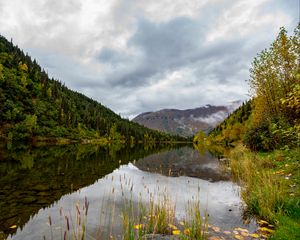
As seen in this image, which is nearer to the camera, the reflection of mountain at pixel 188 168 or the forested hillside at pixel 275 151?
the forested hillside at pixel 275 151

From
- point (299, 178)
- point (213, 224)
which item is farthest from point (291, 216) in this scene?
point (299, 178)

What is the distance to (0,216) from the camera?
10.5 meters

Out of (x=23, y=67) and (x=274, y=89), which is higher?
(x=23, y=67)

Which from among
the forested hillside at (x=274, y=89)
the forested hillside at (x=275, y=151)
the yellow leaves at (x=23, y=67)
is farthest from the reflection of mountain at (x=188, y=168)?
the yellow leaves at (x=23, y=67)

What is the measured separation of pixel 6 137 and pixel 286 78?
4169 inches

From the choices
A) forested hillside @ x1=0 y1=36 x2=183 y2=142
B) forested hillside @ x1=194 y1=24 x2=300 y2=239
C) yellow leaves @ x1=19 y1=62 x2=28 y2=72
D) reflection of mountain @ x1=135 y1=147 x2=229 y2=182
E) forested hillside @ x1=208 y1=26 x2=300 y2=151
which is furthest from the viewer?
yellow leaves @ x1=19 y1=62 x2=28 y2=72

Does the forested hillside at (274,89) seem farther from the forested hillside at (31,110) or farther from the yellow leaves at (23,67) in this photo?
the yellow leaves at (23,67)

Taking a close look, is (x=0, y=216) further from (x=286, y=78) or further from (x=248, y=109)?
(x=248, y=109)

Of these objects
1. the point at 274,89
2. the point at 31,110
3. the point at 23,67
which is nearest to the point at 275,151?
the point at 274,89

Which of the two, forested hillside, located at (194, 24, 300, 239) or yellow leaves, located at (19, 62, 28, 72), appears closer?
forested hillside, located at (194, 24, 300, 239)

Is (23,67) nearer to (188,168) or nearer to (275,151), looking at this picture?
(188,168)

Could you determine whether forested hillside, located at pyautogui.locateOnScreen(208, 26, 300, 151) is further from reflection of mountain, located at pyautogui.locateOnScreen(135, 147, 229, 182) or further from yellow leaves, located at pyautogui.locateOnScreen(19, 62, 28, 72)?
yellow leaves, located at pyautogui.locateOnScreen(19, 62, 28, 72)

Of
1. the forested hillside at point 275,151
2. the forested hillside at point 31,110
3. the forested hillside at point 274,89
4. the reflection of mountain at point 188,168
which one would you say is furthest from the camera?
the forested hillside at point 31,110

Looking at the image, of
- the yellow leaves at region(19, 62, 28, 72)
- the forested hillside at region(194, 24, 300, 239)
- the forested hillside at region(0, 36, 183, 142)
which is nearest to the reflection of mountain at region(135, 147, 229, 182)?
the forested hillside at region(194, 24, 300, 239)
